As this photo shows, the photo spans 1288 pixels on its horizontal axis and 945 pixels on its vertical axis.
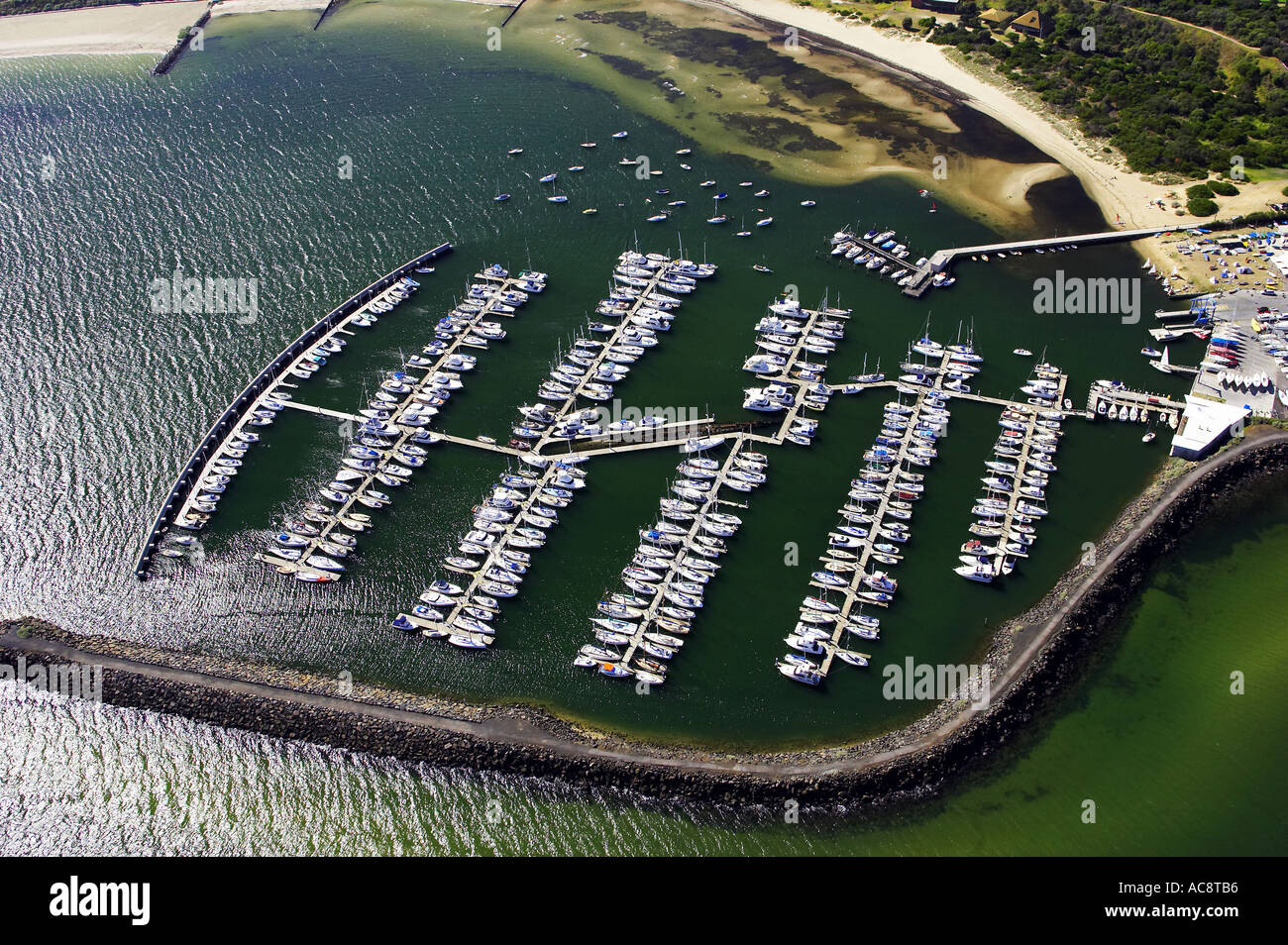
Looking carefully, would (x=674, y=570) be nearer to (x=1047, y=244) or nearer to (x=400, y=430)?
(x=400, y=430)

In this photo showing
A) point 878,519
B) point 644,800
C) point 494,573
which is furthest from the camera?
point 878,519

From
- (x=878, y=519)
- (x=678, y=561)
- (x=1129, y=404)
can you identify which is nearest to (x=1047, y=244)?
(x=1129, y=404)

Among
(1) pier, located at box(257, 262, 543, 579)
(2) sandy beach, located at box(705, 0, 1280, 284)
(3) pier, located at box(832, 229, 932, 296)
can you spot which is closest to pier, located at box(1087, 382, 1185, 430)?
(2) sandy beach, located at box(705, 0, 1280, 284)

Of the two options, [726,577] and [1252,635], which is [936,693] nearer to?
[726,577]

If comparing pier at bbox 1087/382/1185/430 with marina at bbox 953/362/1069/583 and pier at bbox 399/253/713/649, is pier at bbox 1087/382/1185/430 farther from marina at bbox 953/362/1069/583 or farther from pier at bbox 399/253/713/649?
pier at bbox 399/253/713/649

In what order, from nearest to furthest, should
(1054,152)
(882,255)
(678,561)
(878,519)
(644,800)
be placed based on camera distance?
(644,800) → (678,561) → (878,519) → (882,255) → (1054,152)

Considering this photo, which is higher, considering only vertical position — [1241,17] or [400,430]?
[1241,17]

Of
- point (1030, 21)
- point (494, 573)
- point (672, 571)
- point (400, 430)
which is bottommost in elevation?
point (494, 573)
